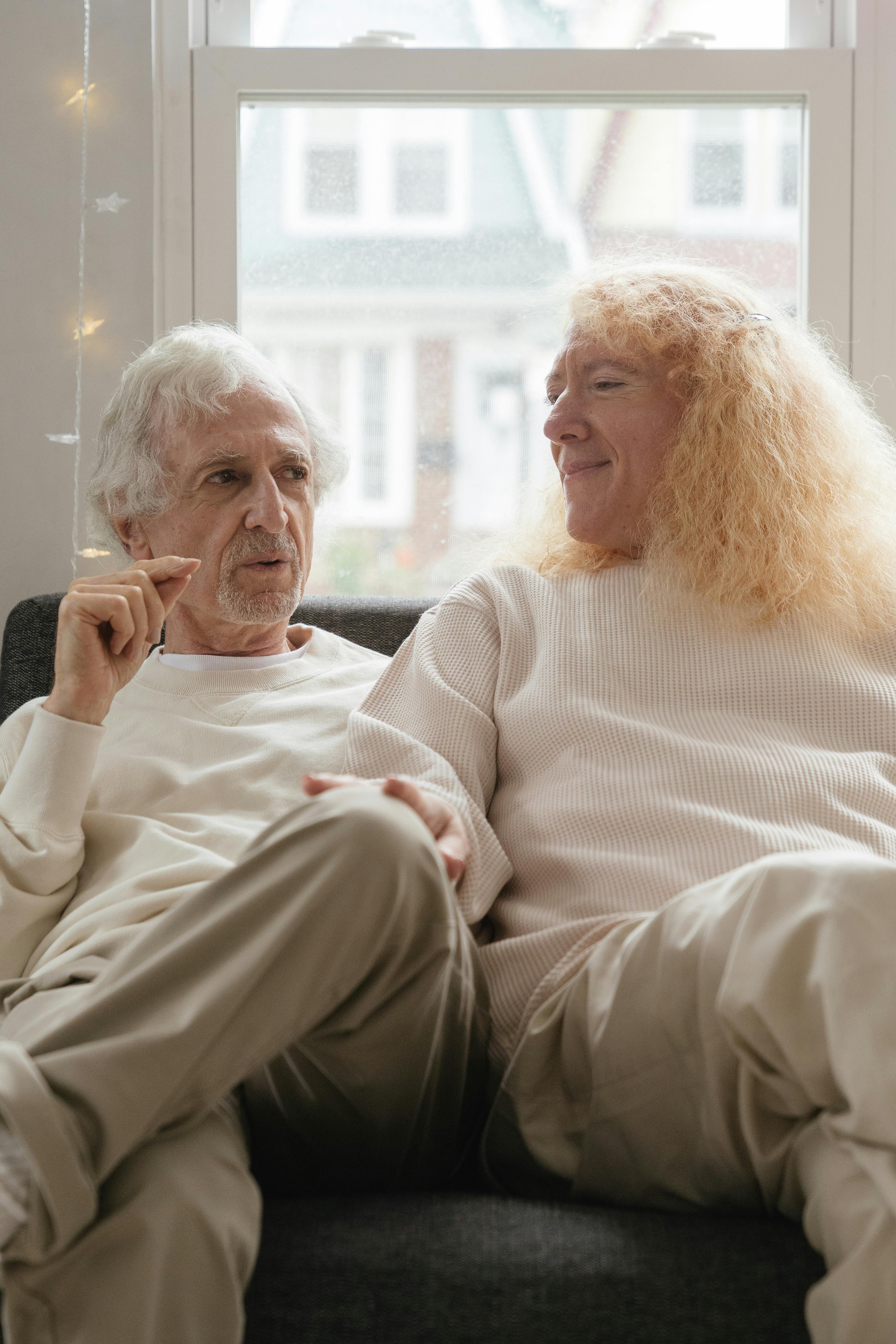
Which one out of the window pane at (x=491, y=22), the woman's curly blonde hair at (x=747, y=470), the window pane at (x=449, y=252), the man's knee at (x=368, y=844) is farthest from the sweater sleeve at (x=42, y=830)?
the window pane at (x=491, y=22)

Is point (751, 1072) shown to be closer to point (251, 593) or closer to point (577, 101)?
point (251, 593)

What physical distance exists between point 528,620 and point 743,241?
1205 millimetres

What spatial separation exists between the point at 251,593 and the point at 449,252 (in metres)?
1.02

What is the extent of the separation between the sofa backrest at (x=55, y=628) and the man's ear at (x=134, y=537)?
0.16 m

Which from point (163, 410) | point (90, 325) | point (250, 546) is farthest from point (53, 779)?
point (90, 325)

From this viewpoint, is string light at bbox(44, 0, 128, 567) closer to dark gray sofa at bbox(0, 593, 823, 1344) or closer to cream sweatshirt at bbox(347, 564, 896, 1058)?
cream sweatshirt at bbox(347, 564, 896, 1058)

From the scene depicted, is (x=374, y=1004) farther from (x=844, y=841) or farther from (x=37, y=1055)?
(x=844, y=841)

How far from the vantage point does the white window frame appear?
226 centimetres

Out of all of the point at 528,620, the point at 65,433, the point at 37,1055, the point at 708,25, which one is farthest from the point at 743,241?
the point at 37,1055

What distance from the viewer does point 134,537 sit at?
71.1 inches

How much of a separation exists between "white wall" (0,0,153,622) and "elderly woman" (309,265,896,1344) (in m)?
0.97

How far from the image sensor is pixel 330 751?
1.54 m

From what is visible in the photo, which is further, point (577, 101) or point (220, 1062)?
point (577, 101)

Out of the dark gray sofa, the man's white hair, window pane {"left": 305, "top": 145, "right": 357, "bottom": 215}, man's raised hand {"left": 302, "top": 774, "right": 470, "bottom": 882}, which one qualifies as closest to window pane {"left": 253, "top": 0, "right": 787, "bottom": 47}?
window pane {"left": 305, "top": 145, "right": 357, "bottom": 215}
